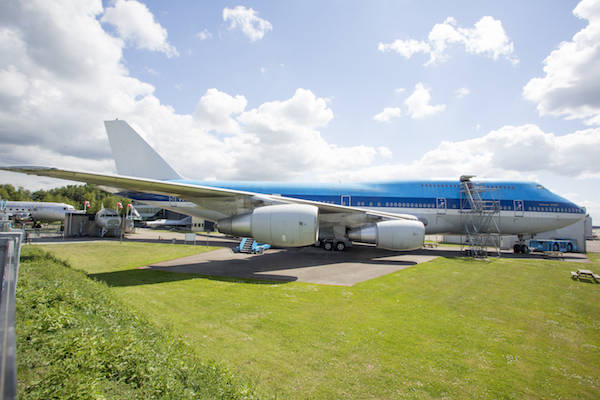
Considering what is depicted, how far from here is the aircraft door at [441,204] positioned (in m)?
18.3

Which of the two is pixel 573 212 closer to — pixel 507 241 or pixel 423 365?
pixel 507 241

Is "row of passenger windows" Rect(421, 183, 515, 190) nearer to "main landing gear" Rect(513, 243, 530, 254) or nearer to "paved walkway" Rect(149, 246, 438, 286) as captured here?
"main landing gear" Rect(513, 243, 530, 254)

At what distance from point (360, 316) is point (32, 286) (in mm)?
6458

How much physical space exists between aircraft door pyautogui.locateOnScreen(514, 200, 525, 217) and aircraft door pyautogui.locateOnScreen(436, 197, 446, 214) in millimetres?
4972

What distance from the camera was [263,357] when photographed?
160 inches

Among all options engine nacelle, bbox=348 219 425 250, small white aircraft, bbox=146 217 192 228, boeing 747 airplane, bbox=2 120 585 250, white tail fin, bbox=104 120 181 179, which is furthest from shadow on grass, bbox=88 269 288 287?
small white aircraft, bbox=146 217 192 228

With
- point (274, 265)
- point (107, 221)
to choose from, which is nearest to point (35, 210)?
point (107, 221)

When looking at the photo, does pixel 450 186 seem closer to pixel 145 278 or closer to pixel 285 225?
pixel 285 225

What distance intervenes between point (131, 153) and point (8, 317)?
19231mm

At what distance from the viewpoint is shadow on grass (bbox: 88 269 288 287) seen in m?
8.55

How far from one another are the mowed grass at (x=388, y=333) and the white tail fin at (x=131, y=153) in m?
10.6

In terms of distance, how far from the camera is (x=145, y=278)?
9125 millimetres

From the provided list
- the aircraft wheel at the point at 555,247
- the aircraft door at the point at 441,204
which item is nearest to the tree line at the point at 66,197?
the aircraft door at the point at 441,204

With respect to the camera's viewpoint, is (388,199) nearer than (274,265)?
No
